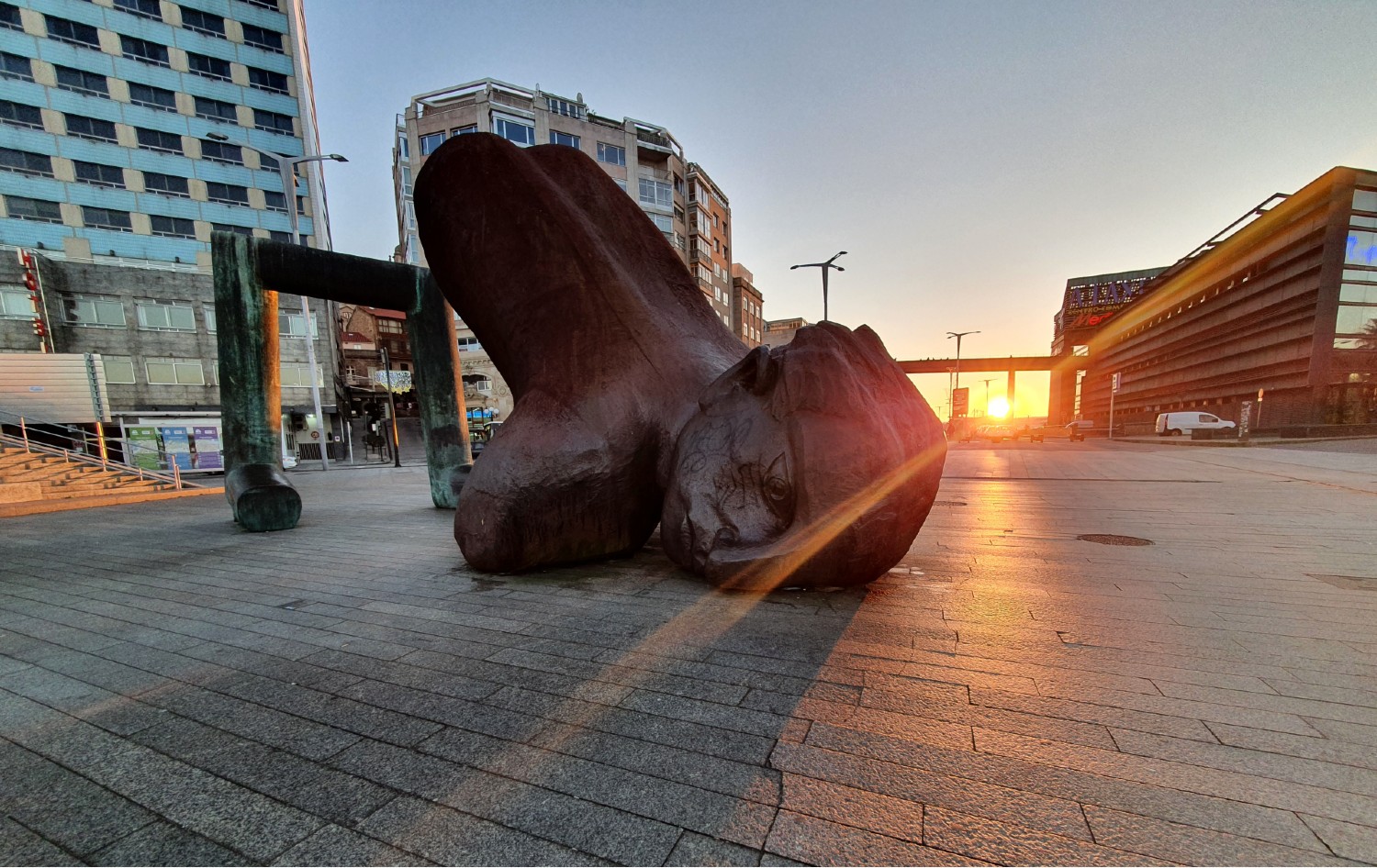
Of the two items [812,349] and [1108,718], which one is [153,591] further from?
[1108,718]

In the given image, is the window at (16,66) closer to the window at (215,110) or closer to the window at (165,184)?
the window at (165,184)

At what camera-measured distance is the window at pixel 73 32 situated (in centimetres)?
2800

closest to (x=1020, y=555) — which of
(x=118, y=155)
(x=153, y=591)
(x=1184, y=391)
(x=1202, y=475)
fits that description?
(x=153, y=591)

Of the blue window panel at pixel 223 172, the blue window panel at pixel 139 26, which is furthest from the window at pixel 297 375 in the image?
the blue window panel at pixel 139 26

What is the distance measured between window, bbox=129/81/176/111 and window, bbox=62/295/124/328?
1246cm

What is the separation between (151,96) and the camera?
97.9ft

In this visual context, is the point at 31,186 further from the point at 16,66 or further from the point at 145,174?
the point at 16,66

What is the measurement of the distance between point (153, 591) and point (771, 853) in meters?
5.46

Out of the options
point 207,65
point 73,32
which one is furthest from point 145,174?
point 73,32

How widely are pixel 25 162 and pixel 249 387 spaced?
3806cm

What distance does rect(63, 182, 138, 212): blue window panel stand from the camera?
27.8 metres

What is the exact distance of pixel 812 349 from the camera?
3.84 meters

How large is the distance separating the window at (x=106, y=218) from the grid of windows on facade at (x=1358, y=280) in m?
66.1

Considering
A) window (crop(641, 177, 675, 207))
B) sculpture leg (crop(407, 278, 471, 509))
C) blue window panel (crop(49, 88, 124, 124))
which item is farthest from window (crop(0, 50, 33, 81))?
sculpture leg (crop(407, 278, 471, 509))
